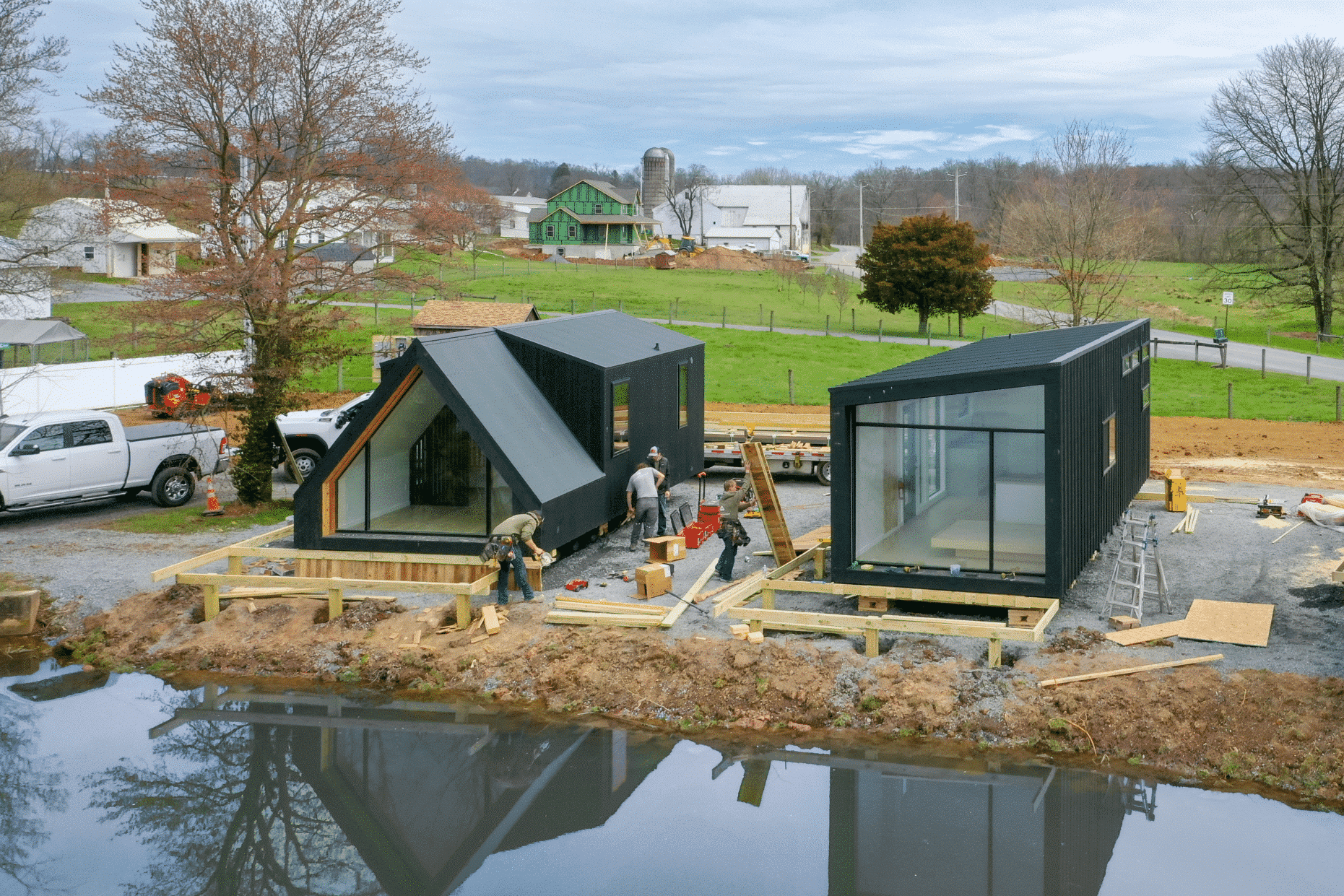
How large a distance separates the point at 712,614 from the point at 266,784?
566 cm

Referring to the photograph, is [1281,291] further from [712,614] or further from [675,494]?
[712,614]

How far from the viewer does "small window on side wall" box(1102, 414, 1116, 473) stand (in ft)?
55.1

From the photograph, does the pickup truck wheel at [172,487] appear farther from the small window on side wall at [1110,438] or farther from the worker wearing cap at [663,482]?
the small window on side wall at [1110,438]

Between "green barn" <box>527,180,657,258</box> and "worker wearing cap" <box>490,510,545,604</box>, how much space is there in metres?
76.6

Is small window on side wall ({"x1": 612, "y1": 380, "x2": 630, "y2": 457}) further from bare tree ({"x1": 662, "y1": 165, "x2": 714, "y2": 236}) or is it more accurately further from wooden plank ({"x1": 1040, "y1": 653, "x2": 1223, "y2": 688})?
bare tree ({"x1": 662, "y1": 165, "x2": 714, "y2": 236})

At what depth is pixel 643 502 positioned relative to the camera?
61.1 ft

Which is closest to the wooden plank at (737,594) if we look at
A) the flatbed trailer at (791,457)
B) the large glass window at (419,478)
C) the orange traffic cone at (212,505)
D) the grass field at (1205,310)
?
the large glass window at (419,478)

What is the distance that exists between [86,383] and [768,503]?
1023 inches

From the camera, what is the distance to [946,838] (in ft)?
34.1

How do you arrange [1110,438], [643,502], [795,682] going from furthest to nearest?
1. [643,502]
2. [1110,438]
3. [795,682]

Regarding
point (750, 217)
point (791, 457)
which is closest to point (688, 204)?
point (750, 217)

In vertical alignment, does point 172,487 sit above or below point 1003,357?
below

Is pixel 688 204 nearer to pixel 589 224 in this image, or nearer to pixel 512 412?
pixel 589 224

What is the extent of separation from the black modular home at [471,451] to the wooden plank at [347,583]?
110 centimetres
